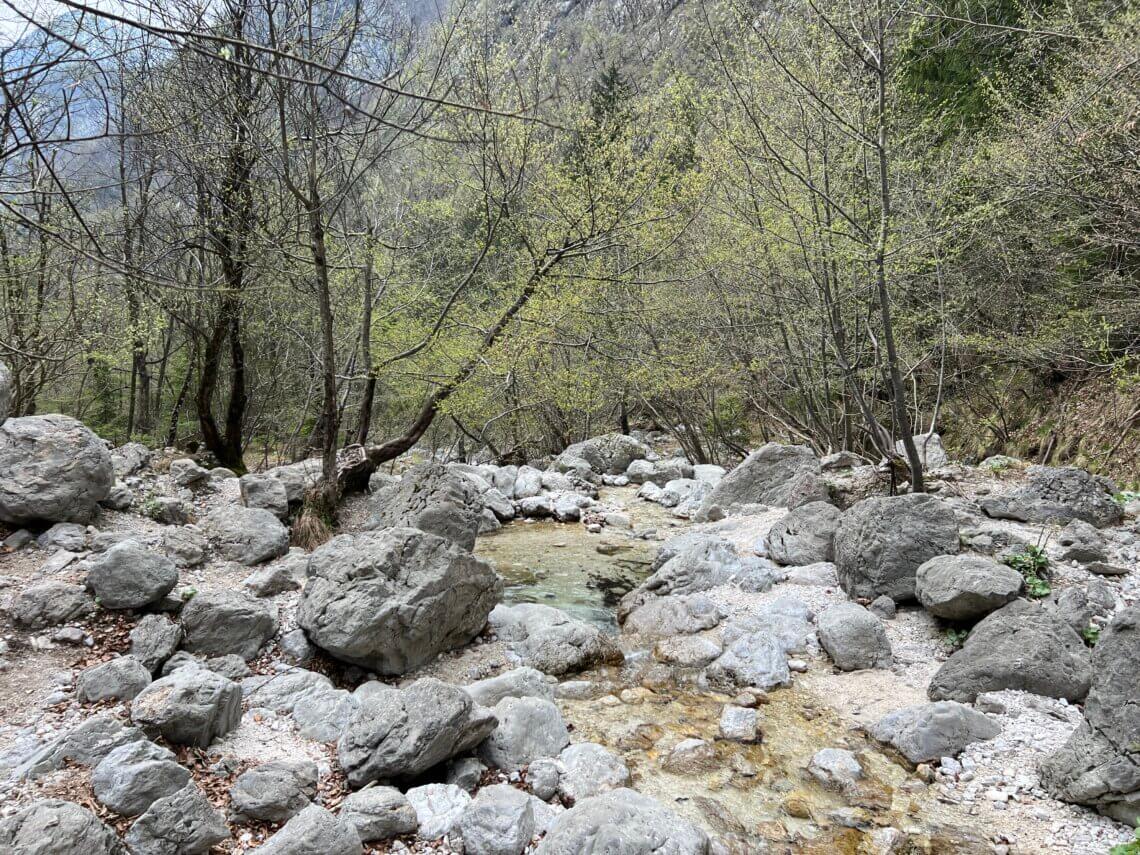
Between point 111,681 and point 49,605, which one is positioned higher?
point 49,605

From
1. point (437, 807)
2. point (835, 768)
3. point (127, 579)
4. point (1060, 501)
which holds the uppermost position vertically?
point (127, 579)

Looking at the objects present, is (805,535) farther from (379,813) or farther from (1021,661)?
(379,813)

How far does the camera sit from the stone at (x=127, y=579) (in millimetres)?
4668

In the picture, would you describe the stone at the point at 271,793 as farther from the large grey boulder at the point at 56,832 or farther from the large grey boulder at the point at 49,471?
the large grey boulder at the point at 49,471

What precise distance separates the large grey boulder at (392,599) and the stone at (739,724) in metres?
2.23

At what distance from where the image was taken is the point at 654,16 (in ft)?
213

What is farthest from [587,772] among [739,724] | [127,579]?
[127,579]

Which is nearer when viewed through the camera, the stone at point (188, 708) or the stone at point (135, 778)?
the stone at point (135, 778)

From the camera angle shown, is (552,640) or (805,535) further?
(805,535)

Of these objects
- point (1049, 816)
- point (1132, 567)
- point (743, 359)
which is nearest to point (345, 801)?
point (1049, 816)

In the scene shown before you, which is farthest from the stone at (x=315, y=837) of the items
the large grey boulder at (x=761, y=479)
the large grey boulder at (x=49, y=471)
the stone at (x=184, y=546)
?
the large grey boulder at (x=761, y=479)

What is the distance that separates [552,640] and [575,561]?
2981 mm

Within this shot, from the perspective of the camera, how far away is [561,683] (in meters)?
5.16

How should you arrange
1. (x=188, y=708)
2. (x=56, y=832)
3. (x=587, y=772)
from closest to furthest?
(x=56, y=832) < (x=188, y=708) < (x=587, y=772)
